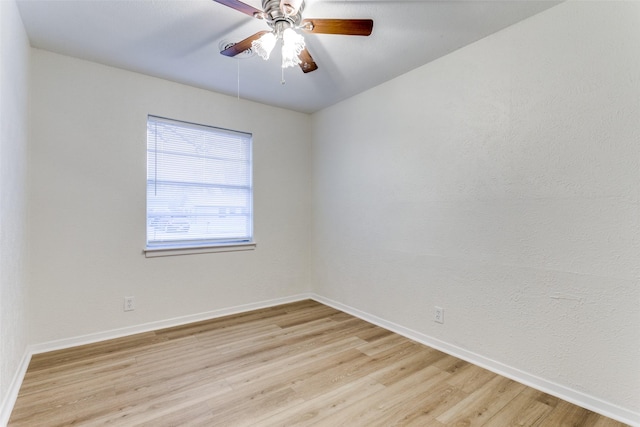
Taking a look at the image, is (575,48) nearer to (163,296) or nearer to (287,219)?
(287,219)

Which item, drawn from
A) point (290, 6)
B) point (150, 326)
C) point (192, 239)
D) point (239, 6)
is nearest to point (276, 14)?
point (290, 6)

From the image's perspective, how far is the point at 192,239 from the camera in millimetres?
3285

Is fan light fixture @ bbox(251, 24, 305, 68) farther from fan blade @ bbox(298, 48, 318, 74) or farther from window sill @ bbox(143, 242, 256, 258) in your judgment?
window sill @ bbox(143, 242, 256, 258)

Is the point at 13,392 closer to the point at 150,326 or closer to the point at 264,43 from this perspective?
the point at 150,326

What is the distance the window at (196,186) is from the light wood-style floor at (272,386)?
104 cm

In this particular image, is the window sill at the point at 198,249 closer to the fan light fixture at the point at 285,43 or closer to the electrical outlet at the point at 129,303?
the electrical outlet at the point at 129,303

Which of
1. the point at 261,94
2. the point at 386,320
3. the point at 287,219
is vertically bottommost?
the point at 386,320

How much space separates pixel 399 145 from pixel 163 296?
2.75 meters

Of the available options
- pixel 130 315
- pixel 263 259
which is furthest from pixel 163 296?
pixel 263 259

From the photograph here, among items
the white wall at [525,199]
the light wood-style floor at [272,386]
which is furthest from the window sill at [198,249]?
the white wall at [525,199]

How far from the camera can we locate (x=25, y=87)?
229 centimetres

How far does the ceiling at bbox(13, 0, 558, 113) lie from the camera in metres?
1.97

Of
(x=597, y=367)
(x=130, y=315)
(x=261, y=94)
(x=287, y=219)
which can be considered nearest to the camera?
(x=597, y=367)

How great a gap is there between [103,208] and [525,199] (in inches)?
134
